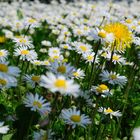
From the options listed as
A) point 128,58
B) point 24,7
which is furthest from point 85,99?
point 24,7

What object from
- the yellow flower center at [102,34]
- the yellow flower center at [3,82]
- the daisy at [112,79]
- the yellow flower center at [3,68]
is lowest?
the daisy at [112,79]

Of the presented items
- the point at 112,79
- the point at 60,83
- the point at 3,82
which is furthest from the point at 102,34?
the point at 60,83

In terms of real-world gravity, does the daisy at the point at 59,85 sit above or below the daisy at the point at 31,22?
above

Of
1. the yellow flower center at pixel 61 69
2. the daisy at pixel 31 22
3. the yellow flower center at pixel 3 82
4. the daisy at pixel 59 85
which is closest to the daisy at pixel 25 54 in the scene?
the daisy at pixel 31 22

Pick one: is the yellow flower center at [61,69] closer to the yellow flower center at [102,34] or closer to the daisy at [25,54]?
the yellow flower center at [102,34]

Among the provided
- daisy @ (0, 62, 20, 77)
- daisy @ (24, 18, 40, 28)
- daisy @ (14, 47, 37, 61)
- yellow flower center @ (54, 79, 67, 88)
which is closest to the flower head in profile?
daisy @ (0, 62, 20, 77)

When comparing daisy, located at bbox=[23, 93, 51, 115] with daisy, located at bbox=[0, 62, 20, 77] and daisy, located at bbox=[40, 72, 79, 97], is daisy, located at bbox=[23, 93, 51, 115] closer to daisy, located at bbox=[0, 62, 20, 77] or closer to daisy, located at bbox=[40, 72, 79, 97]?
daisy, located at bbox=[0, 62, 20, 77]

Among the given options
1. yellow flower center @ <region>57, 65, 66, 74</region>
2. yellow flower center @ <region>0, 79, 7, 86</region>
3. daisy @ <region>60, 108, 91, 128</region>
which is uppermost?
yellow flower center @ <region>57, 65, 66, 74</region>

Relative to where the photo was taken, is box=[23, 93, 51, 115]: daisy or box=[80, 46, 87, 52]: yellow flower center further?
box=[80, 46, 87, 52]: yellow flower center

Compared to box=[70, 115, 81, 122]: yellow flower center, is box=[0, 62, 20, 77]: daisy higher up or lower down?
higher up

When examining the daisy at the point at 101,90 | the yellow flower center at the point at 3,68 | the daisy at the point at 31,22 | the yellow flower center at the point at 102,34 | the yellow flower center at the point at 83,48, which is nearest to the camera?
the yellow flower center at the point at 3,68

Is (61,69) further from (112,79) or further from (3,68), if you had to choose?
(112,79)
